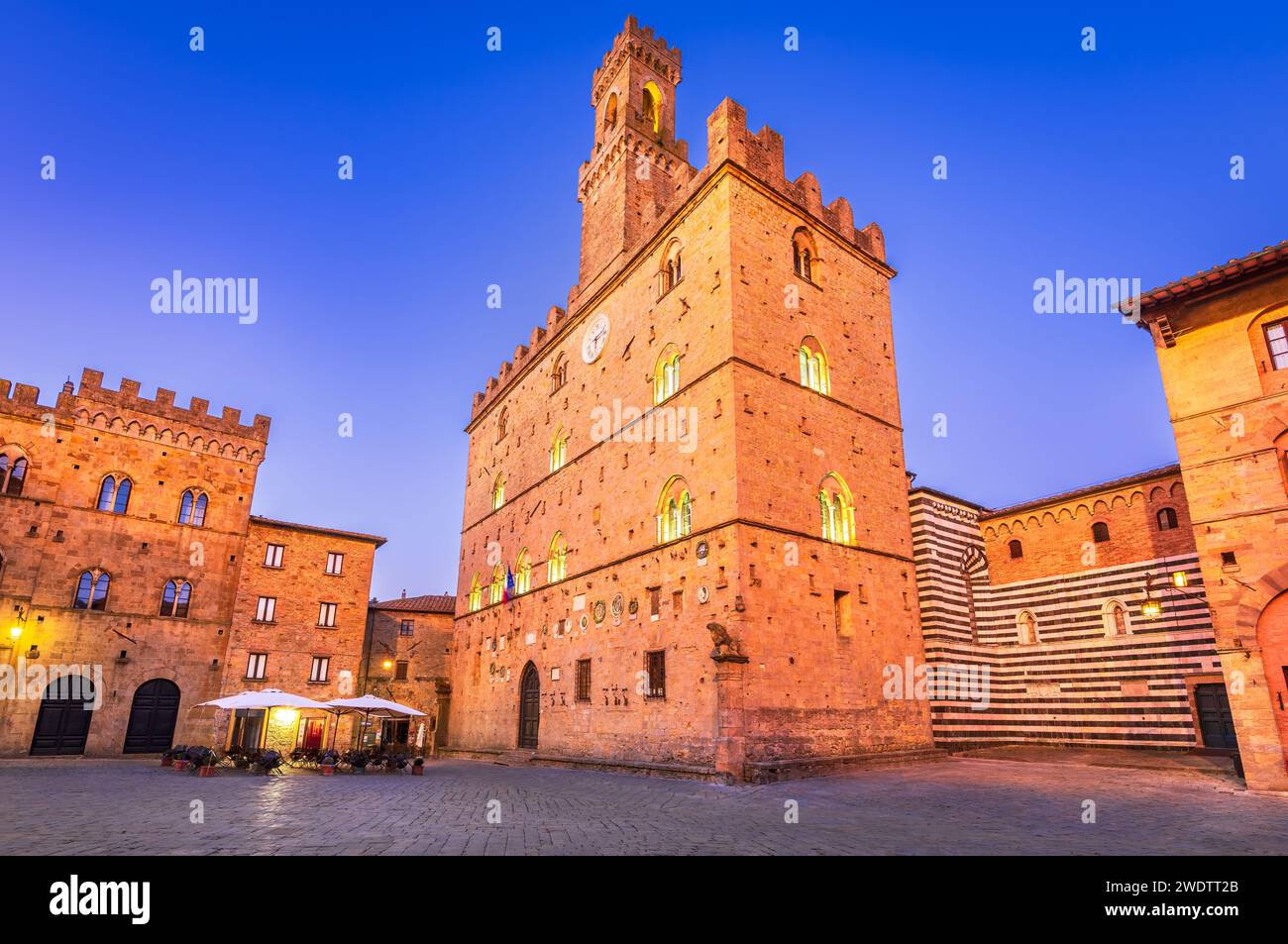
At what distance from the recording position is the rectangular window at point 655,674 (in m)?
18.7

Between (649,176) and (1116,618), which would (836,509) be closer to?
(1116,618)

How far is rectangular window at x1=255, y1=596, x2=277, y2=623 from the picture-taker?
29578 millimetres

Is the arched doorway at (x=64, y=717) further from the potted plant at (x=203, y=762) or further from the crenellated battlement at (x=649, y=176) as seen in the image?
the crenellated battlement at (x=649, y=176)

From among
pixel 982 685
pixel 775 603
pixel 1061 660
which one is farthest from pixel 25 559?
pixel 1061 660

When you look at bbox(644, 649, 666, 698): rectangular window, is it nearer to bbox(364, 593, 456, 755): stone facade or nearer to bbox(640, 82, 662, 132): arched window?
bbox(364, 593, 456, 755): stone facade

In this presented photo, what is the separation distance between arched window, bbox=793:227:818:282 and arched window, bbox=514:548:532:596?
15758 millimetres

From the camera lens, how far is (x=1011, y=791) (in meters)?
13.0

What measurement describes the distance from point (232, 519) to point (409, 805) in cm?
2384

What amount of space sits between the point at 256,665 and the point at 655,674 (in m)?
20.1

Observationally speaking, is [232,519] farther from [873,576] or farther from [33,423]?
[873,576]

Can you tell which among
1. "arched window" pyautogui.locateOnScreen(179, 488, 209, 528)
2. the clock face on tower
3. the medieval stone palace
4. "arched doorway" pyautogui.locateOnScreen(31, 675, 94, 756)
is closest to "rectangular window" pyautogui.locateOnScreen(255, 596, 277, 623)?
the medieval stone palace

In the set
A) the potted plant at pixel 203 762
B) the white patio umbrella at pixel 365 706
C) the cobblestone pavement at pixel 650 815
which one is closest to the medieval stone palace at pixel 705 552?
the cobblestone pavement at pixel 650 815

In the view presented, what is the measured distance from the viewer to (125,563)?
27406 mm
